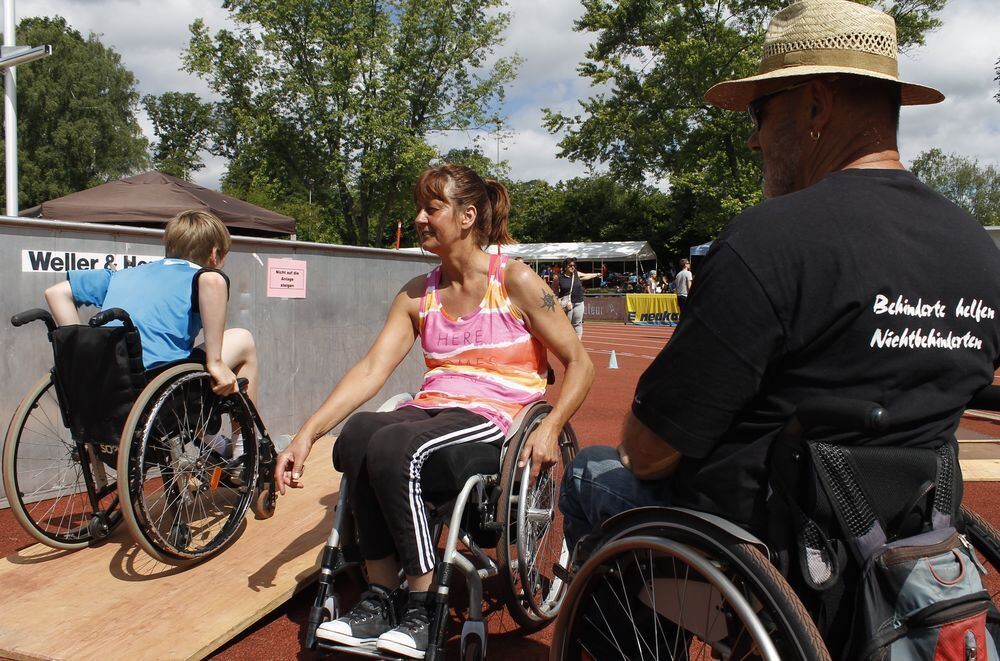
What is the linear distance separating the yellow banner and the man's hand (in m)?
22.6

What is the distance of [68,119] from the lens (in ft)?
121

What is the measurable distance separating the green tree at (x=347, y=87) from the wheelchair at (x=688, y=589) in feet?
74.7

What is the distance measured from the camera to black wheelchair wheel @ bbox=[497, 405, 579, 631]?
255cm

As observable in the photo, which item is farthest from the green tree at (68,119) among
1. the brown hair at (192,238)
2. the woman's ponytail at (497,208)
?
the woman's ponytail at (497,208)

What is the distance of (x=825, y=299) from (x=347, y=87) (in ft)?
81.2

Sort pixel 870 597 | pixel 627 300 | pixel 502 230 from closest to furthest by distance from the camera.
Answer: pixel 870 597 → pixel 502 230 → pixel 627 300

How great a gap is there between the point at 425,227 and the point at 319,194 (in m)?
24.4

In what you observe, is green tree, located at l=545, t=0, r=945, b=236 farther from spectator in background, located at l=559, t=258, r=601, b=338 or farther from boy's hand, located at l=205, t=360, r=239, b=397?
boy's hand, located at l=205, t=360, r=239, b=397

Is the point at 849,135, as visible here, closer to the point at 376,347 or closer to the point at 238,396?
the point at 376,347

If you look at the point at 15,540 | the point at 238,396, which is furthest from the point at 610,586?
the point at 15,540

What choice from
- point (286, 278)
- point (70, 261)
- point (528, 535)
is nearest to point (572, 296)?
point (286, 278)

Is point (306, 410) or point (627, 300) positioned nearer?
point (306, 410)

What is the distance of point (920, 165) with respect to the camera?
2756 inches

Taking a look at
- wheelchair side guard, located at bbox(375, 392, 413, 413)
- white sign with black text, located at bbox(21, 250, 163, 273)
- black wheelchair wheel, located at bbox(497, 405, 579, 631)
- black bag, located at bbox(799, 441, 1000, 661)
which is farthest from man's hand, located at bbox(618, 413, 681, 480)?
white sign with black text, located at bbox(21, 250, 163, 273)
